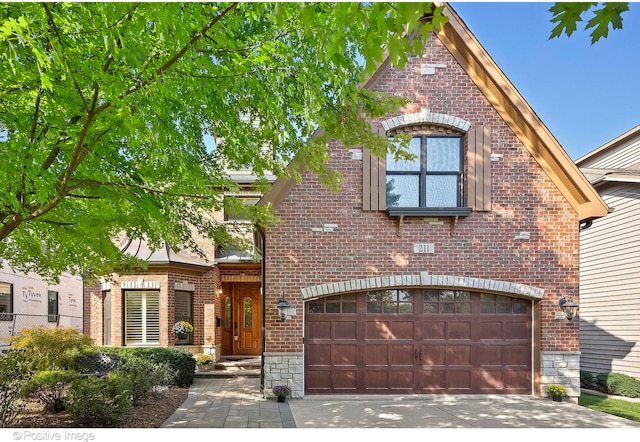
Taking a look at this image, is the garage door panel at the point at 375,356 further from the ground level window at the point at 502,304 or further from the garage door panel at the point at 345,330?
the ground level window at the point at 502,304

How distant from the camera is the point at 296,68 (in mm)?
5402

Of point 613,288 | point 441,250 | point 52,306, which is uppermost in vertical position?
point 441,250

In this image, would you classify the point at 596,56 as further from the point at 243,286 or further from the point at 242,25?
the point at 243,286

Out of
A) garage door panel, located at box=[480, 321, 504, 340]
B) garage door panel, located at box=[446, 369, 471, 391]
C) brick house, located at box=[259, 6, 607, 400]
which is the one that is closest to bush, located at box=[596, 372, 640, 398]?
brick house, located at box=[259, 6, 607, 400]

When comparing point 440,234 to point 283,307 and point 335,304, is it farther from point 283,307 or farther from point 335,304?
point 283,307

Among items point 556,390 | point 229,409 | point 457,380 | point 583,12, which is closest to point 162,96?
point 583,12

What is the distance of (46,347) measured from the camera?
9.01 metres

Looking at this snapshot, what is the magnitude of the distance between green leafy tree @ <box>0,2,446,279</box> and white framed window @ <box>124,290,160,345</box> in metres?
6.25

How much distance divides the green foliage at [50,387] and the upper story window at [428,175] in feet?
20.9

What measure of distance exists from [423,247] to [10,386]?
23.6ft

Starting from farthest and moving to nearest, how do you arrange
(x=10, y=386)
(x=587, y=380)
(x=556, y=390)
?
1. (x=587, y=380)
2. (x=556, y=390)
3. (x=10, y=386)

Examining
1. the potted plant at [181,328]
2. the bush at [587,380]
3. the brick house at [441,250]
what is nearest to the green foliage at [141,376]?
the brick house at [441,250]

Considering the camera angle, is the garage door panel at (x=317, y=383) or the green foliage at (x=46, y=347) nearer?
the green foliage at (x=46, y=347)

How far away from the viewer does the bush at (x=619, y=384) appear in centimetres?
1055
